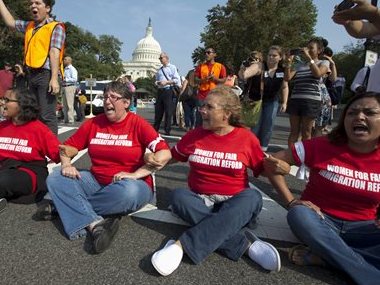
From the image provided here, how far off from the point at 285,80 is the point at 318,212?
3.53 m

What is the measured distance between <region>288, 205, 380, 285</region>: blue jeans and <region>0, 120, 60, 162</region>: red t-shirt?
2225mm

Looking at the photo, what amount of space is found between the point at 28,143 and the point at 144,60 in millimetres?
131768

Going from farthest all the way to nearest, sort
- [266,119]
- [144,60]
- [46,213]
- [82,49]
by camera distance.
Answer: [144,60] → [82,49] → [266,119] → [46,213]

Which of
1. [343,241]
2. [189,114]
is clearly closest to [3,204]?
[343,241]

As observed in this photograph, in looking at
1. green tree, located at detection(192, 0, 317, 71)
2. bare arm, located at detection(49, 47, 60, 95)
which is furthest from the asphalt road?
green tree, located at detection(192, 0, 317, 71)

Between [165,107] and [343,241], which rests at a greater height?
[165,107]

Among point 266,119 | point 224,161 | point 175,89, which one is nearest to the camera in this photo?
point 224,161

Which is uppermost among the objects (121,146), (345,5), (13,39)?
(13,39)

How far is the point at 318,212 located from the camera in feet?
8.56

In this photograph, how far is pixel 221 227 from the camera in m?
2.54

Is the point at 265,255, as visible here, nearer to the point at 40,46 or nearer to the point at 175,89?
the point at 40,46

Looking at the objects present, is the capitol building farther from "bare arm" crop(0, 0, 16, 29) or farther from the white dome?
"bare arm" crop(0, 0, 16, 29)

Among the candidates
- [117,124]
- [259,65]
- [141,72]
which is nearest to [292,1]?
[259,65]

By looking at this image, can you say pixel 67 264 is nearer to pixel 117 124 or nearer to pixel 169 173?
pixel 117 124
